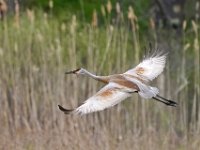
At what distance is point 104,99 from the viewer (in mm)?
7168

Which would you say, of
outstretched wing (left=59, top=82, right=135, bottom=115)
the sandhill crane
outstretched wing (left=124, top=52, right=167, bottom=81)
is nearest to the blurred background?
outstretched wing (left=124, top=52, right=167, bottom=81)

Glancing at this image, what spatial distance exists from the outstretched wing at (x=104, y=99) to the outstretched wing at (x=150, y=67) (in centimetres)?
42

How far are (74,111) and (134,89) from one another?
0.39 m

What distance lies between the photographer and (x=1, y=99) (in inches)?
391

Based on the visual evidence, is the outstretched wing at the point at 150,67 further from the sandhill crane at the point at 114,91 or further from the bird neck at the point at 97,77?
the bird neck at the point at 97,77

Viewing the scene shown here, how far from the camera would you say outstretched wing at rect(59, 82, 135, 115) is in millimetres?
7074

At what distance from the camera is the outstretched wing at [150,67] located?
7.80 m

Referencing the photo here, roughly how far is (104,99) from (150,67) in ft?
3.05

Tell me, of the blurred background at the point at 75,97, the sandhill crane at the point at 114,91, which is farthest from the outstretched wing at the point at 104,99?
the blurred background at the point at 75,97

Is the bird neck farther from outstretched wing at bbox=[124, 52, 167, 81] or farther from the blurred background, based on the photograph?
the blurred background

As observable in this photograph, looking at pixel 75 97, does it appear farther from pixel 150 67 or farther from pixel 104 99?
pixel 104 99

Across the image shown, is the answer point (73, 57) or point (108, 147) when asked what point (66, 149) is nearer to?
point (108, 147)

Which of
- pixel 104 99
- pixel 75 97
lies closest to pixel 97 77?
pixel 104 99

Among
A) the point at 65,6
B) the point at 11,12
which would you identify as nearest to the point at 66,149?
the point at 11,12
